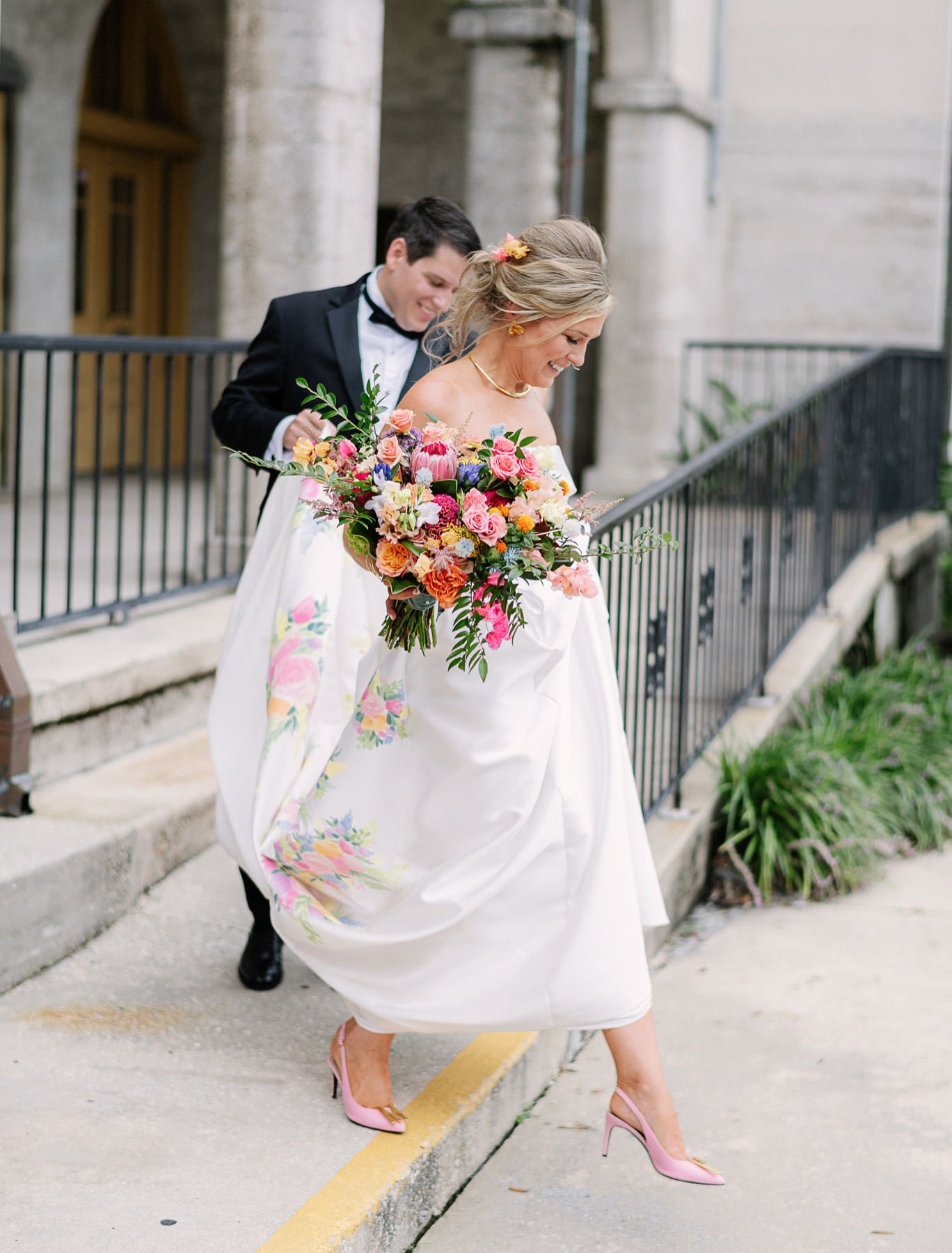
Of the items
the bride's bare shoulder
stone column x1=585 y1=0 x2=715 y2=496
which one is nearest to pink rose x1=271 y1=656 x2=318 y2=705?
the bride's bare shoulder

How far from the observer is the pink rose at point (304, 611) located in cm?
360

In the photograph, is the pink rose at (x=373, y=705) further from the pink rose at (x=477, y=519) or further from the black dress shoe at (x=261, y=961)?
the black dress shoe at (x=261, y=961)

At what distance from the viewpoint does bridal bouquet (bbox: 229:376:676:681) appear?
2.72 m

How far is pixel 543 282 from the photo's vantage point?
3.00 m

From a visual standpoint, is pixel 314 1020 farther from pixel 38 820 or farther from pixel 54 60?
pixel 54 60

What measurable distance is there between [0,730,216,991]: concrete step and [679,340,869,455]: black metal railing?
739 cm

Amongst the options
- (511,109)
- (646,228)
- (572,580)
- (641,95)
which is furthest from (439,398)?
(641,95)

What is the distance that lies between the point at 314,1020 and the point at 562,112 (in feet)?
23.5

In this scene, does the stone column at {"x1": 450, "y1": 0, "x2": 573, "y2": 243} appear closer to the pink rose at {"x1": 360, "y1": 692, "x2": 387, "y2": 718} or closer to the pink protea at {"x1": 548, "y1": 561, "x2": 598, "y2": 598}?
the pink rose at {"x1": 360, "y1": 692, "x2": 387, "y2": 718}

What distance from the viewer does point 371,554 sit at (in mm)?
2869

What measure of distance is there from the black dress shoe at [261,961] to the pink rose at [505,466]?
1.52 metres

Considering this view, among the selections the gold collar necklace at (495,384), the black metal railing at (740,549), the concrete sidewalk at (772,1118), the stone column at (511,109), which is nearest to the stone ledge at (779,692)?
the black metal railing at (740,549)

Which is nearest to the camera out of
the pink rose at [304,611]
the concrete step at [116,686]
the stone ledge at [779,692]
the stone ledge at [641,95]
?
the pink rose at [304,611]

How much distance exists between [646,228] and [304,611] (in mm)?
7883
